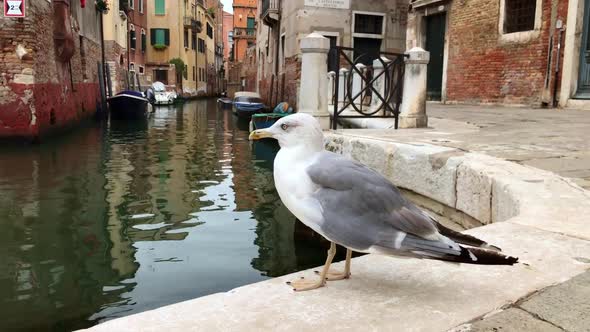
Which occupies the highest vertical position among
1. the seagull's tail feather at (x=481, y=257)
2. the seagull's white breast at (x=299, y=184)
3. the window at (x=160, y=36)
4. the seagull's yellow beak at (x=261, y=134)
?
the window at (x=160, y=36)

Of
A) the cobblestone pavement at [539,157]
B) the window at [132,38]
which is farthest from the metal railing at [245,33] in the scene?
the cobblestone pavement at [539,157]

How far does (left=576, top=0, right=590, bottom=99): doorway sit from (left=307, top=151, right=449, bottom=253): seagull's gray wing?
1006cm

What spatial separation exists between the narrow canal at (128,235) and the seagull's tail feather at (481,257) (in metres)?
2.37

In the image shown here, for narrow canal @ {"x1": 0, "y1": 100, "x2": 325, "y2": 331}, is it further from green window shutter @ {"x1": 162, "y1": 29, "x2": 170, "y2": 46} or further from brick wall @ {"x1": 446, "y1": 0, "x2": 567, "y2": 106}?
green window shutter @ {"x1": 162, "y1": 29, "x2": 170, "y2": 46}

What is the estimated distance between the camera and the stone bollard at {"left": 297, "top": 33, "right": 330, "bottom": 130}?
6270mm

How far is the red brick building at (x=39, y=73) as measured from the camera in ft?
33.8

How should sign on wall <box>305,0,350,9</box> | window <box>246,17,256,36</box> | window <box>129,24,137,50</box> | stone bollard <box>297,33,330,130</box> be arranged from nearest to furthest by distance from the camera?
1. stone bollard <box>297,33,330,130</box>
2. sign on wall <box>305,0,350,9</box>
3. window <box>129,24,137,50</box>
4. window <box>246,17,256,36</box>

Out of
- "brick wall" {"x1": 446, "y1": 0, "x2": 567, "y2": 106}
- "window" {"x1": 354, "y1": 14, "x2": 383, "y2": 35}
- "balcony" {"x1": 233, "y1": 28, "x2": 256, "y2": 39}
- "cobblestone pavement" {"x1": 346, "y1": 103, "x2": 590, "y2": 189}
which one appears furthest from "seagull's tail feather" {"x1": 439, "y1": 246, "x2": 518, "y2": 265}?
"balcony" {"x1": 233, "y1": 28, "x2": 256, "y2": 39}

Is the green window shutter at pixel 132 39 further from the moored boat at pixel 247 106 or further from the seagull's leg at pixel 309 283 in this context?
the seagull's leg at pixel 309 283

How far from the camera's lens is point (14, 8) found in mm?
10125

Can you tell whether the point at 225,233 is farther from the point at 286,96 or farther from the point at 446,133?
the point at 286,96

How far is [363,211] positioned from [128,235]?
148 inches

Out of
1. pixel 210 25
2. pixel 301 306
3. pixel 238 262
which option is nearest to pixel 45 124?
pixel 238 262

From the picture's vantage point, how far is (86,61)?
1756cm
